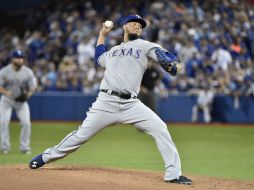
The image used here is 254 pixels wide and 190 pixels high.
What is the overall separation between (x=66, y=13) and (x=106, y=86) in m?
20.5

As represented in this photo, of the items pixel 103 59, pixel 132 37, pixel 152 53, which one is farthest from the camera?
pixel 103 59

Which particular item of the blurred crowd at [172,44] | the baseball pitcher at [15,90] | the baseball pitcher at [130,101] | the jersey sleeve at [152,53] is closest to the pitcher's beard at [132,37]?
the baseball pitcher at [130,101]

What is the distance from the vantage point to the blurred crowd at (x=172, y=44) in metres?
23.4

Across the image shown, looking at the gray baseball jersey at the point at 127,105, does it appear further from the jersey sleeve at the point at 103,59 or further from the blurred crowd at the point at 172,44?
the blurred crowd at the point at 172,44

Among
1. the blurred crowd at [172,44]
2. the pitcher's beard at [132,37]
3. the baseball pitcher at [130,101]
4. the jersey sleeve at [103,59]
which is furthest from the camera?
the blurred crowd at [172,44]

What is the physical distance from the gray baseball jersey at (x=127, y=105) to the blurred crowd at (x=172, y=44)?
14.0m

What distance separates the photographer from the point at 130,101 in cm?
862

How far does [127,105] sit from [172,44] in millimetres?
15862

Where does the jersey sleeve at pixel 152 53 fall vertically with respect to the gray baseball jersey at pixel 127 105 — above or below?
above

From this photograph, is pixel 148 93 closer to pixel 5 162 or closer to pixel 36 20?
pixel 5 162

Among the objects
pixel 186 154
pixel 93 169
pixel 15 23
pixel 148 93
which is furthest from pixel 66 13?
pixel 93 169

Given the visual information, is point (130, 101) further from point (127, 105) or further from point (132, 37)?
point (132, 37)

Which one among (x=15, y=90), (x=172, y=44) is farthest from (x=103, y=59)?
(x=172, y=44)

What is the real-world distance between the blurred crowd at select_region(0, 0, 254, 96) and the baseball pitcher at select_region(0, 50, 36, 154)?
9.49 metres
